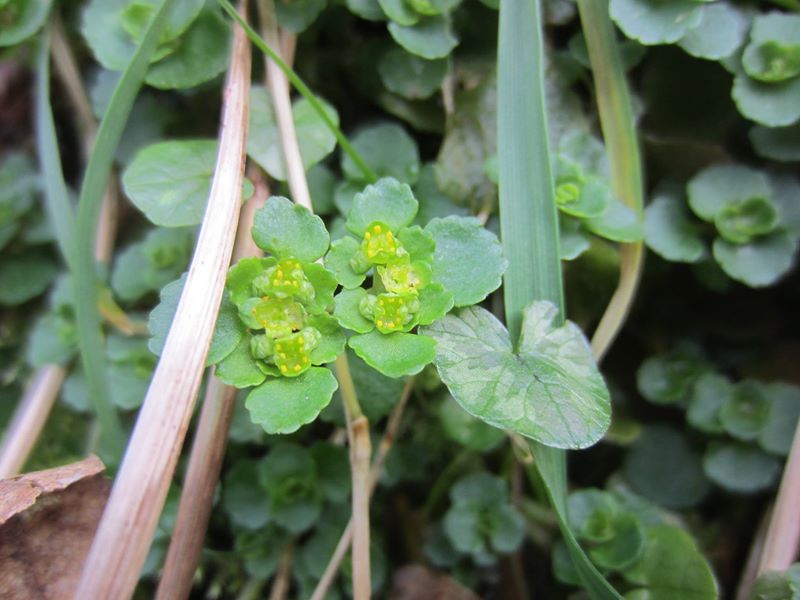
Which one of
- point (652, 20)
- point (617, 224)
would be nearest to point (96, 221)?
point (617, 224)

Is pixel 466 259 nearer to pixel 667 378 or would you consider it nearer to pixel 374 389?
pixel 374 389

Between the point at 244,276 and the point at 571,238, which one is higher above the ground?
the point at 571,238

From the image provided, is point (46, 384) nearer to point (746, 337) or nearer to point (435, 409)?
point (435, 409)

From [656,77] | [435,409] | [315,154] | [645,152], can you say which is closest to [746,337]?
[645,152]

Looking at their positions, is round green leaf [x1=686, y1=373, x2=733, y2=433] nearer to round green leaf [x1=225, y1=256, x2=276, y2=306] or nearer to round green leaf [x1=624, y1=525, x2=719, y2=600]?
round green leaf [x1=624, y1=525, x2=719, y2=600]

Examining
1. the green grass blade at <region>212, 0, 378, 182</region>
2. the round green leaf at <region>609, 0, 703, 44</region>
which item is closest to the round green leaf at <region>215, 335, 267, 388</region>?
the green grass blade at <region>212, 0, 378, 182</region>

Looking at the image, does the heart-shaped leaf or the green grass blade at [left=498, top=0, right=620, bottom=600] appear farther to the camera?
the green grass blade at [left=498, top=0, right=620, bottom=600]

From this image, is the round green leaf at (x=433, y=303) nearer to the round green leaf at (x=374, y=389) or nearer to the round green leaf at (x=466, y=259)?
the round green leaf at (x=466, y=259)
